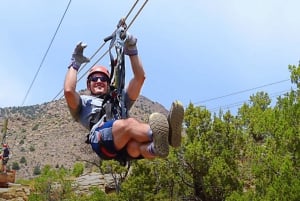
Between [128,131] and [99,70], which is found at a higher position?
[99,70]

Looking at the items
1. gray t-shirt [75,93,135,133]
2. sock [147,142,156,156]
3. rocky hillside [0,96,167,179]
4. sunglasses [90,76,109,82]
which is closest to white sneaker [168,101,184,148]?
sock [147,142,156,156]

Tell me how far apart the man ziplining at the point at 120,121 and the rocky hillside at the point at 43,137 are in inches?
1754

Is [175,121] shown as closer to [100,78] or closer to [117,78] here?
[117,78]

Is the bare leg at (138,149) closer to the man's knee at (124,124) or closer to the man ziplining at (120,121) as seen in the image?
the man ziplining at (120,121)

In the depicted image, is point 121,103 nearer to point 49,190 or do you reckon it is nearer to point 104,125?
point 104,125

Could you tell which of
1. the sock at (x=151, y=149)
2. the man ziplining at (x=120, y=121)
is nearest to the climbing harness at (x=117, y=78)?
the man ziplining at (x=120, y=121)

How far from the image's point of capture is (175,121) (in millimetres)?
3975

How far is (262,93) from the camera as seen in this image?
2602 cm

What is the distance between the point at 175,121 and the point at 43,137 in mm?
57826

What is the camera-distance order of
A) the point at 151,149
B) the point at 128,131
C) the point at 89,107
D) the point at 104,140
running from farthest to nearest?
1. the point at 89,107
2. the point at 104,140
3. the point at 128,131
4. the point at 151,149

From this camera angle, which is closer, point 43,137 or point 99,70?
point 99,70

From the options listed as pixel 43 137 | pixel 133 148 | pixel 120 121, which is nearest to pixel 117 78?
pixel 120 121

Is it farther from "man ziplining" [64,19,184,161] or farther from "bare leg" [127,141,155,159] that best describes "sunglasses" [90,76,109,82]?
"bare leg" [127,141,155,159]

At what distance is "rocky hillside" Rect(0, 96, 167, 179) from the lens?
53.8 m
